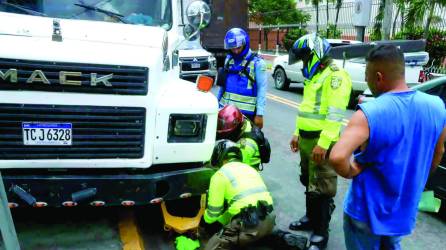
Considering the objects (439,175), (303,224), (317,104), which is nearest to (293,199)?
(303,224)

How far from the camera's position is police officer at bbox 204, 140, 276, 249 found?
3582 mm

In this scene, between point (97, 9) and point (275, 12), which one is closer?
point (97, 9)

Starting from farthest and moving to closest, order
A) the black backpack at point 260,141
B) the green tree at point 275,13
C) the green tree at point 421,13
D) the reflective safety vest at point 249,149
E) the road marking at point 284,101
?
1. the green tree at point 275,13
2. the green tree at point 421,13
3. the road marking at point 284,101
4. the black backpack at point 260,141
5. the reflective safety vest at point 249,149

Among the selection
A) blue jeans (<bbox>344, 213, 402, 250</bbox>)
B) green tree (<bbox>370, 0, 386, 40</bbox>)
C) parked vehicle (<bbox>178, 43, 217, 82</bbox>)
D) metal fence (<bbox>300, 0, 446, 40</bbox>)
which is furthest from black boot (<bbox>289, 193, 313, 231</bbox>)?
green tree (<bbox>370, 0, 386, 40</bbox>)

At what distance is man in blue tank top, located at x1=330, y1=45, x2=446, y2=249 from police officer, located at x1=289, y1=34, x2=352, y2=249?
48.3 inches

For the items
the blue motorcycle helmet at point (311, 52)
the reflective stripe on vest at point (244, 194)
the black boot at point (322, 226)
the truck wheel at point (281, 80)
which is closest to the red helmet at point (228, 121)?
the blue motorcycle helmet at point (311, 52)

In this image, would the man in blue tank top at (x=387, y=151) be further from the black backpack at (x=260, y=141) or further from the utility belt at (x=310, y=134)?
the black backpack at (x=260, y=141)

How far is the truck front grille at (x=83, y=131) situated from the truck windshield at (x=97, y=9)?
120cm

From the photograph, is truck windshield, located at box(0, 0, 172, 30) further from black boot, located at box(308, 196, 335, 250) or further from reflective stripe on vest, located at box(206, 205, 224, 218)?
black boot, located at box(308, 196, 335, 250)

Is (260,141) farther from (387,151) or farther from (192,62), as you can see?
(192,62)

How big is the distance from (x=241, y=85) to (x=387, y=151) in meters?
3.07

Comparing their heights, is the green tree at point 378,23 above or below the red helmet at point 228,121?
above

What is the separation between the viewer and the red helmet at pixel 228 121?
169 inches

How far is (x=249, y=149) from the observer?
4.29 meters
